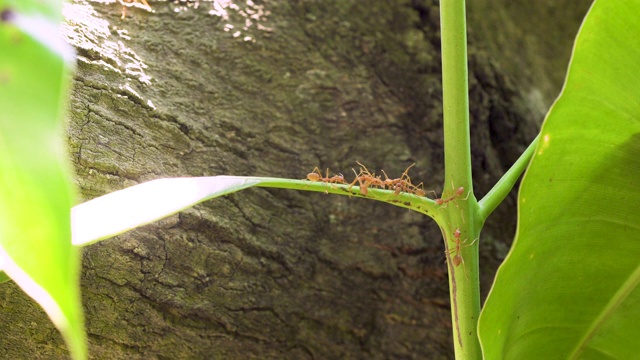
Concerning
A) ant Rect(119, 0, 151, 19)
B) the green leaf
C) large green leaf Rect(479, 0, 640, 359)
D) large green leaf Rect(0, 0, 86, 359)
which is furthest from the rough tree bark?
large green leaf Rect(0, 0, 86, 359)

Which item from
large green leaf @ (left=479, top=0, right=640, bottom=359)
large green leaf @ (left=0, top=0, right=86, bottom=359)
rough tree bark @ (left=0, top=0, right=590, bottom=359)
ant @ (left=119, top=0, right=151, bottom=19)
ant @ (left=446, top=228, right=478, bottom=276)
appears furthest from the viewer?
ant @ (left=119, top=0, right=151, bottom=19)

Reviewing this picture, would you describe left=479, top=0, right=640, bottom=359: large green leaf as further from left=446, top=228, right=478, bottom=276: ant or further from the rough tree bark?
the rough tree bark

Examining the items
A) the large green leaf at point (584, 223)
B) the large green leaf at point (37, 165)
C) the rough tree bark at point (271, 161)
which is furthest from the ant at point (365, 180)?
the large green leaf at point (37, 165)

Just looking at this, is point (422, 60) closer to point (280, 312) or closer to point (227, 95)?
point (227, 95)

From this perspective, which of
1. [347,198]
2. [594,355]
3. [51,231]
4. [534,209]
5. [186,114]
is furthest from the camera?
[347,198]

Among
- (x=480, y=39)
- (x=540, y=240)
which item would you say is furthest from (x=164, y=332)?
(x=480, y=39)

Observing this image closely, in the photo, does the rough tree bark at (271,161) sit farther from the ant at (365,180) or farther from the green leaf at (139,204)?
the green leaf at (139,204)

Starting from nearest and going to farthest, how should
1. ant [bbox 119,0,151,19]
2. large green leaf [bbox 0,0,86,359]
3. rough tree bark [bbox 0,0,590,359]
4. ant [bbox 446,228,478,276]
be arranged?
large green leaf [bbox 0,0,86,359], ant [bbox 446,228,478,276], rough tree bark [bbox 0,0,590,359], ant [bbox 119,0,151,19]

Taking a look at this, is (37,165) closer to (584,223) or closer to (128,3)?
(584,223)
